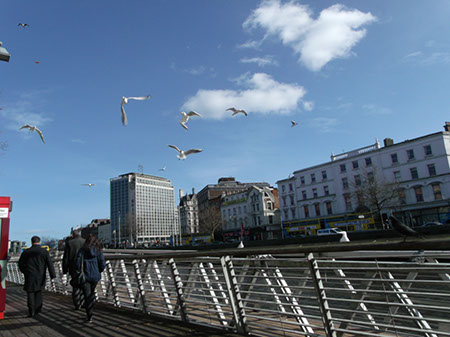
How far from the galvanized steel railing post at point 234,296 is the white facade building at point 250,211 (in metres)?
62.5

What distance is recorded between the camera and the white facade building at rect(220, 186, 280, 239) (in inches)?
2773

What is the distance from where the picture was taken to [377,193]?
132ft

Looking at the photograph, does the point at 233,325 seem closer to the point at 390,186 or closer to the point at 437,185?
the point at 390,186

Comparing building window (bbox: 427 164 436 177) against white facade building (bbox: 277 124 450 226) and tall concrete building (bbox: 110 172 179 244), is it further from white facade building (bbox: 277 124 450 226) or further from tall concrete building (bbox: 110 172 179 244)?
tall concrete building (bbox: 110 172 179 244)

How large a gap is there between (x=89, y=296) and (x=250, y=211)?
68.3 m

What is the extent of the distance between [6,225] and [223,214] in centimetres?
7639

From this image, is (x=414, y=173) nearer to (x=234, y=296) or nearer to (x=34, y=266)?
(x=234, y=296)

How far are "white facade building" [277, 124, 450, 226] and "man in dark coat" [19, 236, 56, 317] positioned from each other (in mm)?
44015

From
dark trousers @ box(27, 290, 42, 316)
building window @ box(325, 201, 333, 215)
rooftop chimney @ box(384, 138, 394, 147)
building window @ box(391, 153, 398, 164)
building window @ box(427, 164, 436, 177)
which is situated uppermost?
rooftop chimney @ box(384, 138, 394, 147)

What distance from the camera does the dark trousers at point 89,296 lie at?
6.11 meters

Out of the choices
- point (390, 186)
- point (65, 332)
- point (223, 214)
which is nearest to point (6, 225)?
point (65, 332)

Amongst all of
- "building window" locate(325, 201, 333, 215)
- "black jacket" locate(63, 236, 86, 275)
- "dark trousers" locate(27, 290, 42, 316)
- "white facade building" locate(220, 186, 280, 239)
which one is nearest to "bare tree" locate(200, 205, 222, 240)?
"white facade building" locate(220, 186, 280, 239)

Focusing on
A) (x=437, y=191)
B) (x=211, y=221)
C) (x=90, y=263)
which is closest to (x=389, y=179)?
(x=437, y=191)

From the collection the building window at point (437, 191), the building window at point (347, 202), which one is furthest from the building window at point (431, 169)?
the building window at point (347, 202)
